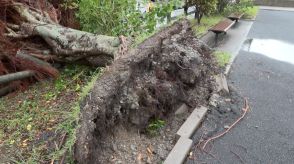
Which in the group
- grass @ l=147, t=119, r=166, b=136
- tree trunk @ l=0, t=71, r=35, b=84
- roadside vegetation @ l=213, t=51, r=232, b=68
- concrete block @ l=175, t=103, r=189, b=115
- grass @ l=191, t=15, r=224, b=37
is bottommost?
grass @ l=147, t=119, r=166, b=136

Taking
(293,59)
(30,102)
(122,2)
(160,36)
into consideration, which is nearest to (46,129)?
(30,102)

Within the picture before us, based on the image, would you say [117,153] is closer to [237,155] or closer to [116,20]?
[237,155]

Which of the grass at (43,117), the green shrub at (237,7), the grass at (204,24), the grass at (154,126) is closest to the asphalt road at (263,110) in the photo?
the grass at (154,126)

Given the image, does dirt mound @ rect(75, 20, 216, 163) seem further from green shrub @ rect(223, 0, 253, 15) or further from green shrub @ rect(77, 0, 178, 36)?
green shrub @ rect(223, 0, 253, 15)

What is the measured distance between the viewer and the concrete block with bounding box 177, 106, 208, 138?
395 cm

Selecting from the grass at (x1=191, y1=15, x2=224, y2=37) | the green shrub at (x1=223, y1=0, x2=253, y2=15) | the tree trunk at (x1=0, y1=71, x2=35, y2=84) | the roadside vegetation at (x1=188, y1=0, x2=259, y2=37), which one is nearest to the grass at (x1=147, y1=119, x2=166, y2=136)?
the tree trunk at (x1=0, y1=71, x2=35, y2=84)

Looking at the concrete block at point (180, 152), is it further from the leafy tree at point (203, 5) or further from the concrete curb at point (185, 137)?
the leafy tree at point (203, 5)

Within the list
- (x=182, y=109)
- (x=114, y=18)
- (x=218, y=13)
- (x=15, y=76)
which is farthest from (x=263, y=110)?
(x=218, y=13)

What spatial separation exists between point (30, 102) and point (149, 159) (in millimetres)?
2099

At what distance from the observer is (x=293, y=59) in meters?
7.60

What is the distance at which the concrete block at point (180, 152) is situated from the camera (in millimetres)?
3436

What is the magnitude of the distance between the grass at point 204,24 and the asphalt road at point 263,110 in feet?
4.73

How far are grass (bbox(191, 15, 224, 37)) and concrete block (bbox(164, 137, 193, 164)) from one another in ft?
16.7

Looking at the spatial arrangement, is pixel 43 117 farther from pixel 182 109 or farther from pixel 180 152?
pixel 182 109
